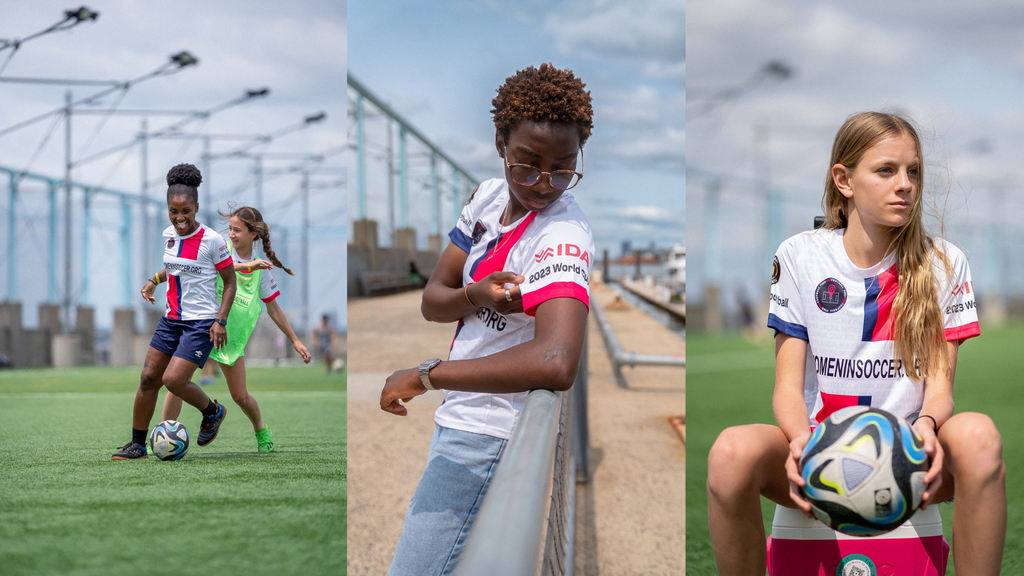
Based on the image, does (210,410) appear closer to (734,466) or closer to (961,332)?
(734,466)

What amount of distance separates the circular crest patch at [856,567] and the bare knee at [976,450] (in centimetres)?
40

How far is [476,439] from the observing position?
1.76 metres

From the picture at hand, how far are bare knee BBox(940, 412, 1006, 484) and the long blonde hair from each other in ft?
0.77

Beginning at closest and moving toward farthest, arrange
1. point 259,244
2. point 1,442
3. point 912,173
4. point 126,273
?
point 912,173, point 259,244, point 126,273, point 1,442

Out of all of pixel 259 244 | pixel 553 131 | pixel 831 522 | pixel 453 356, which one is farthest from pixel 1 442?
pixel 831 522

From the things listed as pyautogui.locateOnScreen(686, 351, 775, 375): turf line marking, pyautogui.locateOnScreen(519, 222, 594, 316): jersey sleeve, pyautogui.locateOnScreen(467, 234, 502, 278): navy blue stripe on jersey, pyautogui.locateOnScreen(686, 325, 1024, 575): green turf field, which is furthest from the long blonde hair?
pyautogui.locateOnScreen(686, 351, 775, 375): turf line marking

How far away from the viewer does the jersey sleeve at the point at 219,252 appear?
2.48 meters

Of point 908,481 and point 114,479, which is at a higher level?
point 908,481

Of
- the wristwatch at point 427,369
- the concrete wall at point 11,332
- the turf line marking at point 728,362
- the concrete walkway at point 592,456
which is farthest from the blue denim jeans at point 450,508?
the turf line marking at point 728,362

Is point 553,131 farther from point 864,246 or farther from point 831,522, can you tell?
point 831,522

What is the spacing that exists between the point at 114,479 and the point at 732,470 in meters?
2.47

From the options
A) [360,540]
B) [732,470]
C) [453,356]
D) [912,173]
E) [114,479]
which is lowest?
[360,540]

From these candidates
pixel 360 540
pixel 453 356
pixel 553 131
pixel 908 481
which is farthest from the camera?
pixel 360 540

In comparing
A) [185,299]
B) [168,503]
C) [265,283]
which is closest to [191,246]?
[185,299]
